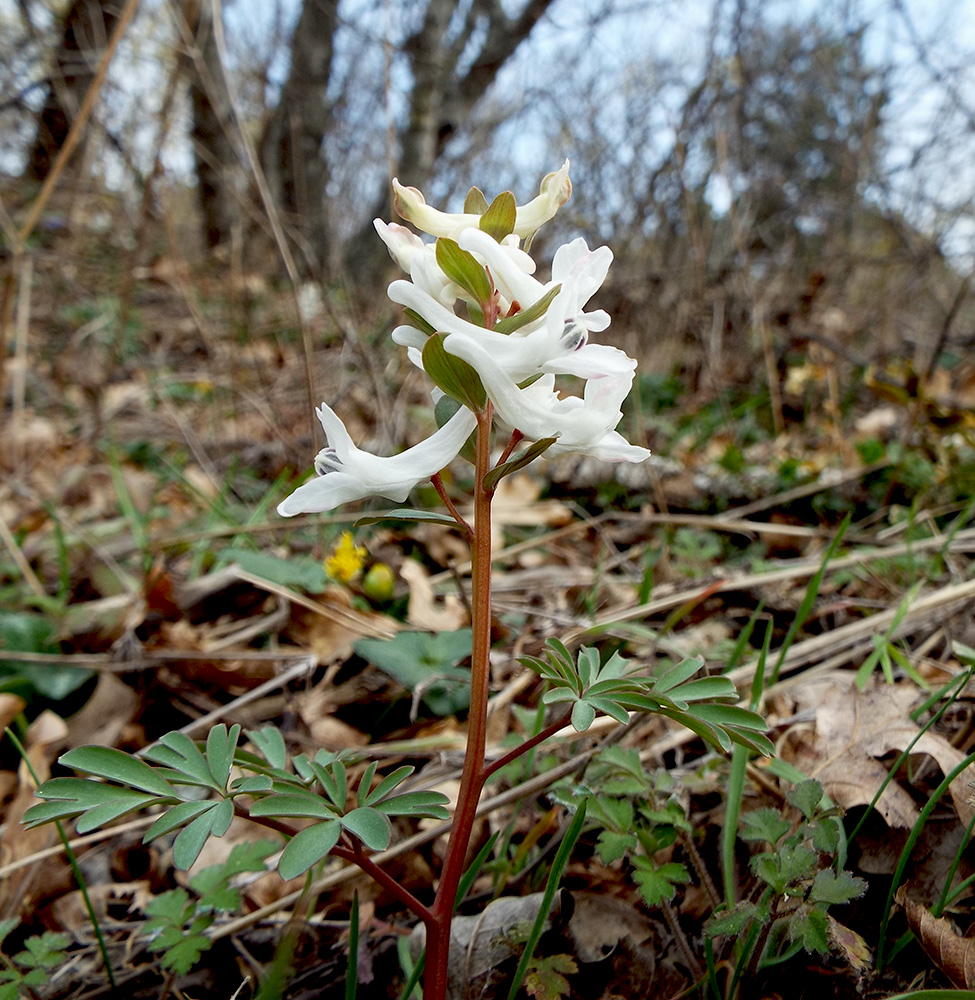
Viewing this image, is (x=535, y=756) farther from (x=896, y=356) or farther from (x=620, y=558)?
(x=896, y=356)

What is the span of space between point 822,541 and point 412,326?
2072 millimetres

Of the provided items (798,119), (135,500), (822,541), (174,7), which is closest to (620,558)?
(822,541)

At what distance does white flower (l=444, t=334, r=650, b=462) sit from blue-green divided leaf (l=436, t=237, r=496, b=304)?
0.10m

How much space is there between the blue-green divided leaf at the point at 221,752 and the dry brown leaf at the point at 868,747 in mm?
931

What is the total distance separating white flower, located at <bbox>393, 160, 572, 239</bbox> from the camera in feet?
2.94

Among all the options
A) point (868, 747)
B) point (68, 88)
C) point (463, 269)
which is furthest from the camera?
point (68, 88)

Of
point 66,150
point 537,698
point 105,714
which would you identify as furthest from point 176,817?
point 66,150

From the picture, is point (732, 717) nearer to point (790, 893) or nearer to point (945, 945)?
point (790, 893)

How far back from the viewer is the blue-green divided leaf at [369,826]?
28.1 inches

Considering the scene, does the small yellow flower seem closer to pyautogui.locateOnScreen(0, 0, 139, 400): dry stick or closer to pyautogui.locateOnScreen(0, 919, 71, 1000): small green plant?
pyautogui.locateOnScreen(0, 919, 71, 1000): small green plant

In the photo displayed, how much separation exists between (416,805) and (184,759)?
0.28 metres

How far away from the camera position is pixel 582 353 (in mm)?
812

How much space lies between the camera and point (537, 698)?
1652 mm

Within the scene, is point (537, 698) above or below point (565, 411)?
below
